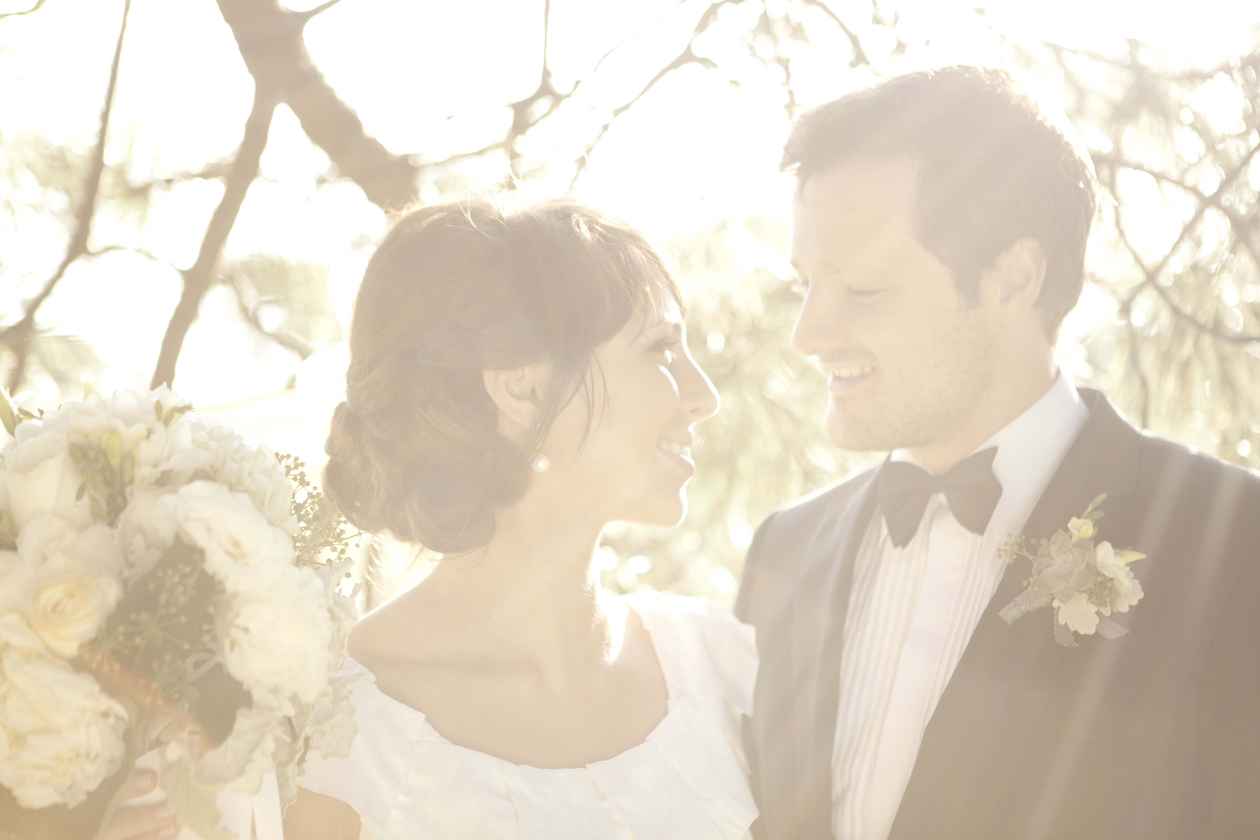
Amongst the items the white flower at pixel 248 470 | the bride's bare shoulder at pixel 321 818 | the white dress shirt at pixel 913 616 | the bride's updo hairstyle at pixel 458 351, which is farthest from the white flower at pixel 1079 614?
the white flower at pixel 248 470

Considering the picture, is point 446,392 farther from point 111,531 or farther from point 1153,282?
point 1153,282

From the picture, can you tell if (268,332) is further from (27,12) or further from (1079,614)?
(1079,614)

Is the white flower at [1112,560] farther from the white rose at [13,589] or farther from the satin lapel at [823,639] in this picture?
the white rose at [13,589]

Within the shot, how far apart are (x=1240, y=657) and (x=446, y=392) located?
5.15ft

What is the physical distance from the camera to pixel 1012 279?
340cm

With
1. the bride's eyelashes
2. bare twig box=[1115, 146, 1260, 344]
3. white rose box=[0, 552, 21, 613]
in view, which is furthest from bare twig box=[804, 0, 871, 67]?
white rose box=[0, 552, 21, 613]

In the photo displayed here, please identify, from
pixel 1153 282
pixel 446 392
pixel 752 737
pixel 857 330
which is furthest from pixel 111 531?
pixel 1153 282

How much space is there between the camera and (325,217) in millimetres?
3875

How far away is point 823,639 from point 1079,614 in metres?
0.58

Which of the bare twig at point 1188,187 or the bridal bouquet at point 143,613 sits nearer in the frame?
the bridal bouquet at point 143,613

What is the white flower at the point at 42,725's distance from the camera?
1888 millimetres

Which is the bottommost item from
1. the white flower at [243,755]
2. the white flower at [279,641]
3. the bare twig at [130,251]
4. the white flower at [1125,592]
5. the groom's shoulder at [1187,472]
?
the bare twig at [130,251]

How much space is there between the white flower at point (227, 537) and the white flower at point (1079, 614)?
1517 millimetres

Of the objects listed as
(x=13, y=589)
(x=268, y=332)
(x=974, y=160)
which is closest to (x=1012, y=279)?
(x=974, y=160)
